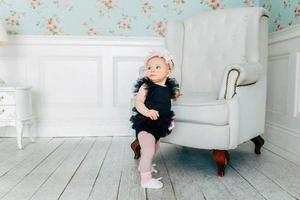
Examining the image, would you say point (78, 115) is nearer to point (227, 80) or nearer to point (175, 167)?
point (175, 167)

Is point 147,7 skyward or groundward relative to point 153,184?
skyward

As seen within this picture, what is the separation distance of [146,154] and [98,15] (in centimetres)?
167

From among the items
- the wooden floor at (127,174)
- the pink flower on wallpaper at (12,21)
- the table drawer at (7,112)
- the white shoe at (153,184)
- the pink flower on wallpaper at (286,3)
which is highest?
the pink flower on wallpaper at (286,3)

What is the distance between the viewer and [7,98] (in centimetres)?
232

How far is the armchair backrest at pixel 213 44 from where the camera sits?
204 cm

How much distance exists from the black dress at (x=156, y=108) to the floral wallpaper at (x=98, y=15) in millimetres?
1339

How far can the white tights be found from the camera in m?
1.51

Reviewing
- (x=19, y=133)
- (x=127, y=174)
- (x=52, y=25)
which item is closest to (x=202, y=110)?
(x=127, y=174)

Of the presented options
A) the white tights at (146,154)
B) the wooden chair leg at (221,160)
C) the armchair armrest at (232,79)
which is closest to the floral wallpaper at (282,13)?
the armchair armrest at (232,79)

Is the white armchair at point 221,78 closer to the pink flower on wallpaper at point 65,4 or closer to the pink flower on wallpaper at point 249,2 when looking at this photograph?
the pink flower on wallpaper at point 249,2

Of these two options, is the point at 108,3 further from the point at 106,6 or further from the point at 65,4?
the point at 65,4

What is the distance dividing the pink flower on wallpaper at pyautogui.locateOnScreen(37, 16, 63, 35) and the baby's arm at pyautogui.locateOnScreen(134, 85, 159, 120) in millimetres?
1519

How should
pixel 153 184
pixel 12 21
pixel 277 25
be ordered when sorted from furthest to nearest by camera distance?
pixel 12 21
pixel 277 25
pixel 153 184

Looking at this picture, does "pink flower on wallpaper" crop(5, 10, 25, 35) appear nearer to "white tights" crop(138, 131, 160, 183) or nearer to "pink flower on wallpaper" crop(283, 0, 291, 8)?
"white tights" crop(138, 131, 160, 183)
